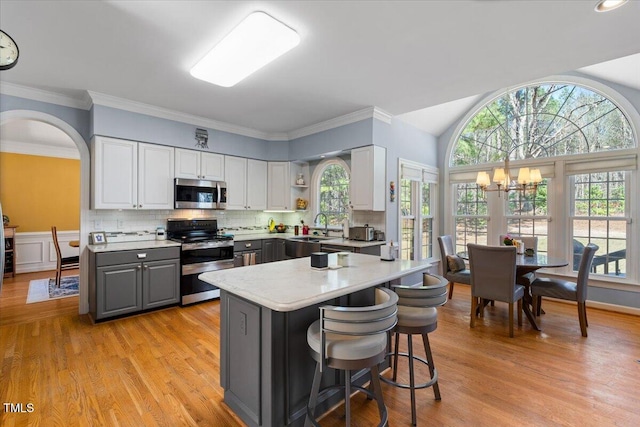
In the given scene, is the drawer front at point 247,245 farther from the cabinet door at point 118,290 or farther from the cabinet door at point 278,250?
the cabinet door at point 118,290

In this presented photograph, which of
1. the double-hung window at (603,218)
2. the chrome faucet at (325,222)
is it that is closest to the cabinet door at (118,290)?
the chrome faucet at (325,222)

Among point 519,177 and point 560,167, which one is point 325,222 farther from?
point 560,167

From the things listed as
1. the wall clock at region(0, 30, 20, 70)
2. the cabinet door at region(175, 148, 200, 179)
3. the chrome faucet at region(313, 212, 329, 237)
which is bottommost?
the chrome faucet at region(313, 212, 329, 237)

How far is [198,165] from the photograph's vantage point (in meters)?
4.54

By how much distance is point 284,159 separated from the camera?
548cm

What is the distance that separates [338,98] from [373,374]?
3153 mm

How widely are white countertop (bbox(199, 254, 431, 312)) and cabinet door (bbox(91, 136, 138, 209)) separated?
2608 millimetres

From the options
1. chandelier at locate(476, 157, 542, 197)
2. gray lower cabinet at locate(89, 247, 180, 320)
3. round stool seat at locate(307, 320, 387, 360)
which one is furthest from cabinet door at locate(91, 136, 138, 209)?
chandelier at locate(476, 157, 542, 197)

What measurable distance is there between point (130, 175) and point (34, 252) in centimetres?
423

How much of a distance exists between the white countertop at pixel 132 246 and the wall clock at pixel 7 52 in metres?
2.22

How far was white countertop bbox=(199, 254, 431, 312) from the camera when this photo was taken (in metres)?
1.54

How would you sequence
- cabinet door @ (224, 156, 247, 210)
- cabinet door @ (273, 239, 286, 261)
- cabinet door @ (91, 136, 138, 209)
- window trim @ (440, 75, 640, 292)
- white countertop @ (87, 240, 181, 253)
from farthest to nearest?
cabinet door @ (273, 239, 286, 261)
cabinet door @ (224, 156, 247, 210)
window trim @ (440, 75, 640, 292)
cabinet door @ (91, 136, 138, 209)
white countertop @ (87, 240, 181, 253)

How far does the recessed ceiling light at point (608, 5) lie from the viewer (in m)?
1.99

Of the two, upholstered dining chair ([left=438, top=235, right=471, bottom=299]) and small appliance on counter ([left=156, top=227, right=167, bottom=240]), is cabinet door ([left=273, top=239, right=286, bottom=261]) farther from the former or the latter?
upholstered dining chair ([left=438, top=235, right=471, bottom=299])
